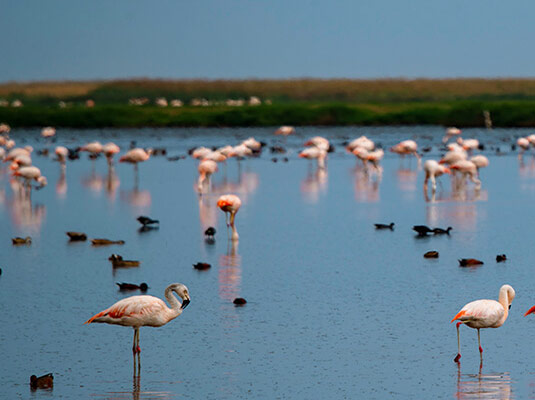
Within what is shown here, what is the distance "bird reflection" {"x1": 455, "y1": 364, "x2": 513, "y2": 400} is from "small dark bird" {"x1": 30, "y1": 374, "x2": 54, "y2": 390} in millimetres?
3762

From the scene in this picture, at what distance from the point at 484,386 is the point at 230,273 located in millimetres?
6918

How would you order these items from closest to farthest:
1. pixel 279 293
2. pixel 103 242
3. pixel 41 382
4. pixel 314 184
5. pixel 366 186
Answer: pixel 41 382
pixel 279 293
pixel 103 242
pixel 366 186
pixel 314 184

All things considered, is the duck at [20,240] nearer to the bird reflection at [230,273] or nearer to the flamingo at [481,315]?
the bird reflection at [230,273]

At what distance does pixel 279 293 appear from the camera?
14.6 m

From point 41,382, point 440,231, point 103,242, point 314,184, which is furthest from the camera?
point 314,184

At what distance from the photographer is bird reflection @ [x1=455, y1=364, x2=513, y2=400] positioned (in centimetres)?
967

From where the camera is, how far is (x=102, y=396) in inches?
390

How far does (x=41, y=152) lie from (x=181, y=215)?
28.5 m

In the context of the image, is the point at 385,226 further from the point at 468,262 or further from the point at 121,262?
the point at 121,262

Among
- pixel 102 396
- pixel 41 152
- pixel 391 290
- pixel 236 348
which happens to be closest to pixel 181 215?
pixel 391 290

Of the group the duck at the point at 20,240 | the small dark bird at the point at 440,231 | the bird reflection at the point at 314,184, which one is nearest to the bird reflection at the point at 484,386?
the small dark bird at the point at 440,231

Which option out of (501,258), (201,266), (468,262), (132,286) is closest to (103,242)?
(201,266)

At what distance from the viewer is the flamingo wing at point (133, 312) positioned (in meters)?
11.0

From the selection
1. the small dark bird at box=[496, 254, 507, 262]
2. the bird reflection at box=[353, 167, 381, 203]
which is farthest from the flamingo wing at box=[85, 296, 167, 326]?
the bird reflection at box=[353, 167, 381, 203]
